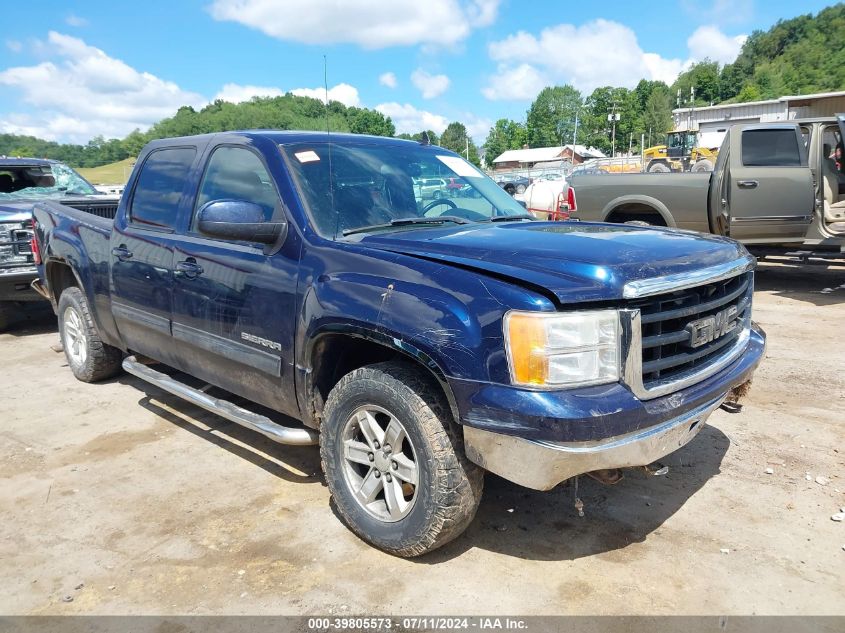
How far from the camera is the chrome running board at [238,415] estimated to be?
3.26 metres

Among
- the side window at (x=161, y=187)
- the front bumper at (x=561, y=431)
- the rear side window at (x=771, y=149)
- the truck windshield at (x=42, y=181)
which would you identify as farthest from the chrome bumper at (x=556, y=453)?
the truck windshield at (x=42, y=181)

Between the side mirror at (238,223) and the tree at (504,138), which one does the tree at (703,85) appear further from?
the side mirror at (238,223)

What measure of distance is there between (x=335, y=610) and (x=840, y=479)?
2800 mm

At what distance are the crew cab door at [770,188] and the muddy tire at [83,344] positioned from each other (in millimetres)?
7269

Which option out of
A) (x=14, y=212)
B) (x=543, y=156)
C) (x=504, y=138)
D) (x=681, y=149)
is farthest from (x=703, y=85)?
(x=14, y=212)

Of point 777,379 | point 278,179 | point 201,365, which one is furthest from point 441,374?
point 777,379

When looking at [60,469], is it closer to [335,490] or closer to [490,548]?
[335,490]

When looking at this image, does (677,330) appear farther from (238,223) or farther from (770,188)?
(770,188)

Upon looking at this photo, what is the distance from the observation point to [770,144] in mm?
8320

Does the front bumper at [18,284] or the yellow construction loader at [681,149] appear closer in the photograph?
the front bumper at [18,284]

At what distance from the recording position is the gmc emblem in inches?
107

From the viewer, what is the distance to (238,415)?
139 inches

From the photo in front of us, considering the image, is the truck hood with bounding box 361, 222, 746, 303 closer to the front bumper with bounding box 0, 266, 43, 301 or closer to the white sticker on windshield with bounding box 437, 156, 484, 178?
the white sticker on windshield with bounding box 437, 156, 484, 178

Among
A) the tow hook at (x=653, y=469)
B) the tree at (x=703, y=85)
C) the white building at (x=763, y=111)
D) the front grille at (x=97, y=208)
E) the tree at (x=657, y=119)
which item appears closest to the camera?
the tow hook at (x=653, y=469)
